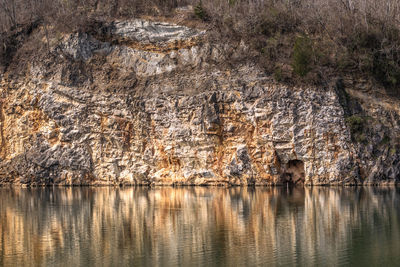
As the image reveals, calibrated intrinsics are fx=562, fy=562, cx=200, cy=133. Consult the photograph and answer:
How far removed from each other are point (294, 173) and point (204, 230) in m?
23.0

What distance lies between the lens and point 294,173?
44.7 meters

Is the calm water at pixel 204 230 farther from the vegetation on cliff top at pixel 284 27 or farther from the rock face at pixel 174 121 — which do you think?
the vegetation on cliff top at pixel 284 27

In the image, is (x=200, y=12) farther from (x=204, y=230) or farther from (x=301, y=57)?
(x=204, y=230)

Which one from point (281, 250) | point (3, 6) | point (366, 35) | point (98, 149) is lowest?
point (281, 250)

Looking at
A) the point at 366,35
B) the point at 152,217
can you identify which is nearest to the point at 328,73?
the point at 366,35

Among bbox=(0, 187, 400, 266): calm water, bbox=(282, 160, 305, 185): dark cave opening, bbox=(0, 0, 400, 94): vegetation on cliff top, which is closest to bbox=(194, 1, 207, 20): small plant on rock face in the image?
bbox=(0, 0, 400, 94): vegetation on cliff top

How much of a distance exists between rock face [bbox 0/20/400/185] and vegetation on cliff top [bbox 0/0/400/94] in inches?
66.3

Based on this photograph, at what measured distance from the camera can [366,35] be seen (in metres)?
47.0

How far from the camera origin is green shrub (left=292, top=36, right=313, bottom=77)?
4525 centimetres

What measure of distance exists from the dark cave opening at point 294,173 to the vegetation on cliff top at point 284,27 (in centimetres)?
680

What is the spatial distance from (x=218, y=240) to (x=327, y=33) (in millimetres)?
32689

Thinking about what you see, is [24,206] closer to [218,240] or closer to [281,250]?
[218,240]

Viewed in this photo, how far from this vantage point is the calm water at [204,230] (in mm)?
17859

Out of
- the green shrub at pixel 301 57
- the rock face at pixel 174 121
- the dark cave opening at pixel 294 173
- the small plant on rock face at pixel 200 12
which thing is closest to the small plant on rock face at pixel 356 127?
the rock face at pixel 174 121
